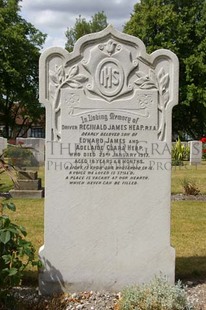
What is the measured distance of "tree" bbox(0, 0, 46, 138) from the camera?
129 ft

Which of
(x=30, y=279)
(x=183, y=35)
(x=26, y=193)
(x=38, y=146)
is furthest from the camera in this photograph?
(x=183, y=35)

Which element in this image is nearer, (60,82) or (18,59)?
(60,82)

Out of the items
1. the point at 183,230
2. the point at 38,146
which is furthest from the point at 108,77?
the point at 38,146

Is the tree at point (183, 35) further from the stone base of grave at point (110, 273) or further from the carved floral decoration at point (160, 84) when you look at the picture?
the stone base of grave at point (110, 273)

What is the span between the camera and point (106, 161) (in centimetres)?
486

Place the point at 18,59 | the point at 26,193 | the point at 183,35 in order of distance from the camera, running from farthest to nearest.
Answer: the point at 18,59
the point at 183,35
the point at 26,193

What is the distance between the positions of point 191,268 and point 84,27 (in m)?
41.9

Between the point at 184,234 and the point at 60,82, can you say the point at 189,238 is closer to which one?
the point at 184,234

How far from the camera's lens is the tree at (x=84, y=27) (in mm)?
45438

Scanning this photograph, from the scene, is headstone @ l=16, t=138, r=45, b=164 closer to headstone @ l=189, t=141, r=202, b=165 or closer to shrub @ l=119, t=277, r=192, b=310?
headstone @ l=189, t=141, r=202, b=165

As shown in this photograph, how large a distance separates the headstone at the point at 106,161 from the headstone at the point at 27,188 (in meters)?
6.90

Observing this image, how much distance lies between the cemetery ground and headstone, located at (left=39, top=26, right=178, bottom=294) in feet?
1.38

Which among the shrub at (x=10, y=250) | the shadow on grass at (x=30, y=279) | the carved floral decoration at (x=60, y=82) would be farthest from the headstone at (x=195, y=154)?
the shrub at (x=10, y=250)

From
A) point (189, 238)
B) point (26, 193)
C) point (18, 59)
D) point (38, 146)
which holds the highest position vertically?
point (18, 59)
